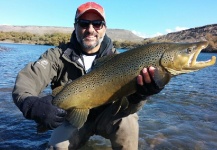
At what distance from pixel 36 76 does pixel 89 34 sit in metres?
0.99

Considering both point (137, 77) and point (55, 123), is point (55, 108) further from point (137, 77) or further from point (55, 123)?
point (137, 77)

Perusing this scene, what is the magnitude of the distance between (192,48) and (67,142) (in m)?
2.14

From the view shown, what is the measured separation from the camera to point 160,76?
124 inches

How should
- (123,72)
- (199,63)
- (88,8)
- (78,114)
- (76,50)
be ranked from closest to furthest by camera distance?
(199,63) < (123,72) < (78,114) < (88,8) < (76,50)

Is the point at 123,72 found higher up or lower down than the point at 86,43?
lower down

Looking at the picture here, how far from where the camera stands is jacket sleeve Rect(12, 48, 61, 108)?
11.4ft

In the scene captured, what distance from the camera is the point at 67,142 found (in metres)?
4.11

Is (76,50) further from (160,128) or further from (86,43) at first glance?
(160,128)

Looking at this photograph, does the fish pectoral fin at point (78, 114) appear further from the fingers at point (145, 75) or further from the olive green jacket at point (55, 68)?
the fingers at point (145, 75)

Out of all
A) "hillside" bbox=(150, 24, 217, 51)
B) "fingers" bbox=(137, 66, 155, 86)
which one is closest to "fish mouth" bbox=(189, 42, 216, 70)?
"fingers" bbox=(137, 66, 155, 86)

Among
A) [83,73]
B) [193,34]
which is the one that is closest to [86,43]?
[83,73]

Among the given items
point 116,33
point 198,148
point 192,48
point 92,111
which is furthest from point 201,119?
point 116,33

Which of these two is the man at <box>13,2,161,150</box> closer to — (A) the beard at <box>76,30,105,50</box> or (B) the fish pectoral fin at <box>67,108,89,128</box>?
(A) the beard at <box>76,30,105,50</box>

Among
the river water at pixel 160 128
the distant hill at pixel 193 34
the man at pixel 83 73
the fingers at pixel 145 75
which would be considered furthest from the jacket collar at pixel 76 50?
the distant hill at pixel 193 34
